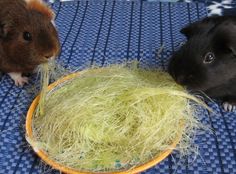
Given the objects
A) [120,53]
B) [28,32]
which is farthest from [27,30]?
[120,53]

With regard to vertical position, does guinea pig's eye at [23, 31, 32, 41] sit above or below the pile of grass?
above

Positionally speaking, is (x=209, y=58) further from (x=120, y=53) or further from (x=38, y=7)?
(x=38, y=7)

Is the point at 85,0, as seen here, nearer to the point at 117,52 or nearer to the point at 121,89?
the point at 117,52

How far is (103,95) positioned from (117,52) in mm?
500

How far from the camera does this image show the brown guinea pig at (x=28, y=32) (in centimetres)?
143

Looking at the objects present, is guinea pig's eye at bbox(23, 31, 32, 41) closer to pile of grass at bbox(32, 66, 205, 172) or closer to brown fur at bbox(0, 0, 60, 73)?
brown fur at bbox(0, 0, 60, 73)

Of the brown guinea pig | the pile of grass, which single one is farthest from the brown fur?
the pile of grass

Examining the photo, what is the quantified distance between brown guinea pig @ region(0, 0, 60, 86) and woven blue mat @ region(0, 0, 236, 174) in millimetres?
167

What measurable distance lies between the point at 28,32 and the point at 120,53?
451 millimetres

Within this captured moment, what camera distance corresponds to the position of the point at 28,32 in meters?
1.44

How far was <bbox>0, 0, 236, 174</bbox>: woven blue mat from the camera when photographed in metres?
1.26

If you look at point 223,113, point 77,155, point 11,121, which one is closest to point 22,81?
point 11,121

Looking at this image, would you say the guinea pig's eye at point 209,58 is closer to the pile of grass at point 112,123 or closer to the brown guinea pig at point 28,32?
the pile of grass at point 112,123

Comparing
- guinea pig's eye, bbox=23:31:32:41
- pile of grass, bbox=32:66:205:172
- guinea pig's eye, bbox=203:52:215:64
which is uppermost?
guinea pig's eye, bbox=203:52:215:64
